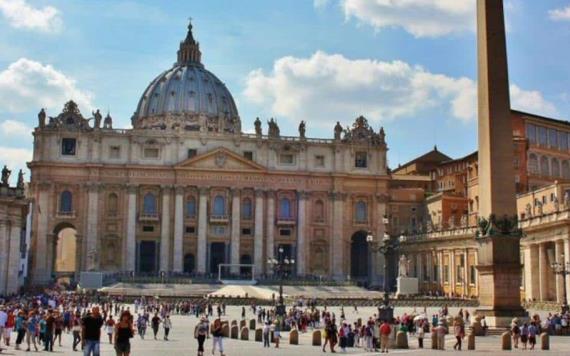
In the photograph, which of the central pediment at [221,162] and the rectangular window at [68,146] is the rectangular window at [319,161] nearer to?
the central pediment at [221,162]

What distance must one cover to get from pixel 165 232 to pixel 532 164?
35.7m

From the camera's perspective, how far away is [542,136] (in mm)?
73125

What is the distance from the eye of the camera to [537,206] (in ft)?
200

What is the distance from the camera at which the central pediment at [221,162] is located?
86188 mm

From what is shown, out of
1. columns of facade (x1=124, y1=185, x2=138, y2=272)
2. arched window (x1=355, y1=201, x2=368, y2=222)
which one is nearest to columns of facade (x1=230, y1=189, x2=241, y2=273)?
columns of facade (x1=124, y1=185, x2=138, y2=272)

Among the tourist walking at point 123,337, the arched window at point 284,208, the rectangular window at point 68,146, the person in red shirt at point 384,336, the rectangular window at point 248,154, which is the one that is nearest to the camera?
the tourist walking at point 123,337

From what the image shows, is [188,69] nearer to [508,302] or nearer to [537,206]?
[537,206]

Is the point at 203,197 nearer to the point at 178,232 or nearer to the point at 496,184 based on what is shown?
the point at 178,232

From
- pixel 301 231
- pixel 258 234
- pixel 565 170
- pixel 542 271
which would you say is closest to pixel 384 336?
pixel 542 271

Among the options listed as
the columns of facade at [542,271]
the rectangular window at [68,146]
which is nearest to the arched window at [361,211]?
the rectangular window at [68,146]

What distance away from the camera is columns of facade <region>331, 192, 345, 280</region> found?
88.1 meters

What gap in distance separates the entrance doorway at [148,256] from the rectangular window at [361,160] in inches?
884

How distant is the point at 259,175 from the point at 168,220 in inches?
402

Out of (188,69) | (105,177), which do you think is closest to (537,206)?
(105,177)
